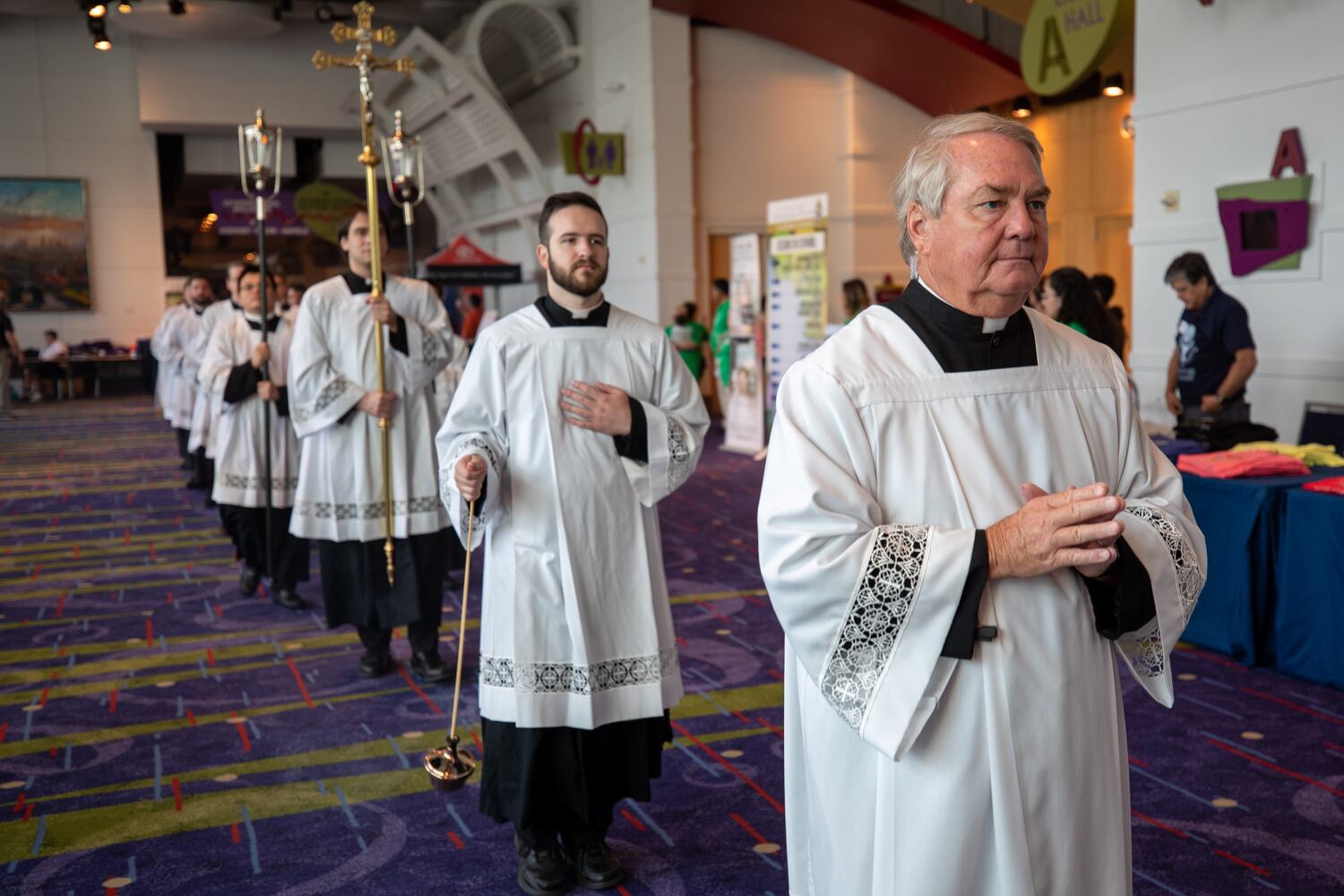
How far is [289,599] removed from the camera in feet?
19.9

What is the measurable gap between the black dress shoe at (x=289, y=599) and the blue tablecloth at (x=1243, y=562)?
13.5ft

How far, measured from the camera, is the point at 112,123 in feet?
67.5

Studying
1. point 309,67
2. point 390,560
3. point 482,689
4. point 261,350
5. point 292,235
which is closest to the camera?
point 482,689

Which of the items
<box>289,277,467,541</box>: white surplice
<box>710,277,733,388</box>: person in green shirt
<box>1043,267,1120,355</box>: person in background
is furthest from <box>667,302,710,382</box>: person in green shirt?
<box>289,277,467,541</box>: white surplice

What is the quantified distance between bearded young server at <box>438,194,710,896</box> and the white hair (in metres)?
1.28

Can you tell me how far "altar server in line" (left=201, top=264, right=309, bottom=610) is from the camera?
6.30 metres

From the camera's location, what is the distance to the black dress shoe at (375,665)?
4.89 m

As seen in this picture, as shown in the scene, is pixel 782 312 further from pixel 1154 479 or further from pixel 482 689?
pixel 1154 479

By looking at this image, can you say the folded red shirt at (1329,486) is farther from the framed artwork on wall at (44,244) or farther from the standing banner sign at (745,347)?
the framed artwork on wall at (44,244)

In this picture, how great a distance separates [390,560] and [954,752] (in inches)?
127

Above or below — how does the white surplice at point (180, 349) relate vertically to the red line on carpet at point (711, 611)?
above

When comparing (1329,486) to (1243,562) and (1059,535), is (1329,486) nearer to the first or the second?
(1243,562)

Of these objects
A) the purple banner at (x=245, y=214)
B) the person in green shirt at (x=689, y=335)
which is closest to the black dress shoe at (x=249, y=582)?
the person in green shirt at (x=689, y=335)

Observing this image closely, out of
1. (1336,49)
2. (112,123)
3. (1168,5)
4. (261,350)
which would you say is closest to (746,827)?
(261,350)
